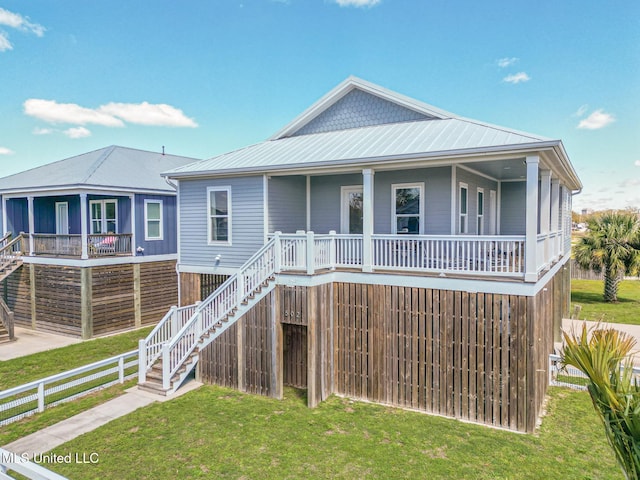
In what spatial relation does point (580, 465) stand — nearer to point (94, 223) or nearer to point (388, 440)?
point (388, 440)

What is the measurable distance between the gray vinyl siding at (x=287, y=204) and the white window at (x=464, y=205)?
15.9 ft

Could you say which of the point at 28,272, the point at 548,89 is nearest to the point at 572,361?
the point at 28,272

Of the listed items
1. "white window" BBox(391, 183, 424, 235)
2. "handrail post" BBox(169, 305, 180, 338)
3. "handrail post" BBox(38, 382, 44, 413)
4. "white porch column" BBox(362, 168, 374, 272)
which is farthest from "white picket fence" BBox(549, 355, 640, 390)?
"handrail post" BBox(38, 382, 44, 413)

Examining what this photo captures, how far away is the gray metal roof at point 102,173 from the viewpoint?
17.0m

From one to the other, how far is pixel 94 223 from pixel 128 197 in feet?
7.77

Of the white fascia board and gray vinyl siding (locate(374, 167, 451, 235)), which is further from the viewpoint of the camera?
gray vinyl siding (locate(374, 167, 451, 235))

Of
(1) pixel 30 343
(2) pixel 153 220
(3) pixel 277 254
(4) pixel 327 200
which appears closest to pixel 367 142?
(4) pixel 327 200

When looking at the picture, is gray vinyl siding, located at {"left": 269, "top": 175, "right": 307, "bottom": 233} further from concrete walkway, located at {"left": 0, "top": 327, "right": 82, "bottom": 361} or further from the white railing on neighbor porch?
concrete walkway, located at {"left": 0, "top": 327, "right": 82, "bottom": 361}

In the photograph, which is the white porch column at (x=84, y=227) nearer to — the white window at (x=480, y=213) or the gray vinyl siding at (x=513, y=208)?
the white window at (x=480, y=213)

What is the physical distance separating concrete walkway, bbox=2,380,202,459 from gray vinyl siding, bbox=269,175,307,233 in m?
5.19

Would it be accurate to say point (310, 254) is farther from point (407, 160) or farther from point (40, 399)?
point (40, 399)

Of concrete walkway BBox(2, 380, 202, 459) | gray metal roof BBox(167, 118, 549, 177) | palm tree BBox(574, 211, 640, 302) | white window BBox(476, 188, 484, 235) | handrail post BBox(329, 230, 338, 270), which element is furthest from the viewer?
palm tree BBox(574, 211, 640, 302)

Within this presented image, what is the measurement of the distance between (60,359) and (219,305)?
6721mm

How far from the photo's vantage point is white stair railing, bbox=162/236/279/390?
10.3 metres
